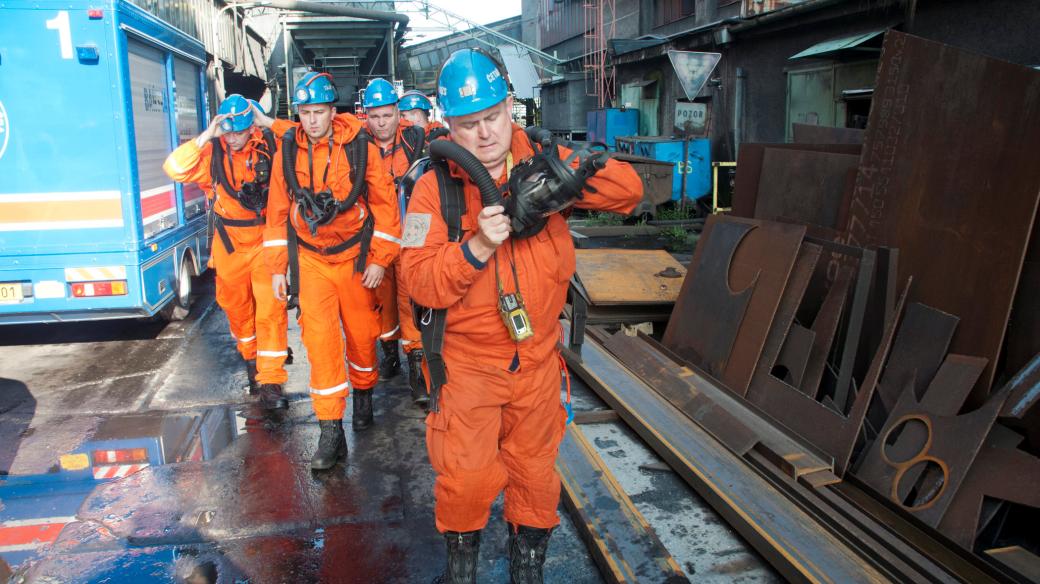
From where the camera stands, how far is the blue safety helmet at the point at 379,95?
5.62m

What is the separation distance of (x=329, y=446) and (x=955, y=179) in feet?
11.7

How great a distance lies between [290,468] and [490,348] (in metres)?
2.10

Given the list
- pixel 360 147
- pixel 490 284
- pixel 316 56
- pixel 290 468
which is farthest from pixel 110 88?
pixel 316 56

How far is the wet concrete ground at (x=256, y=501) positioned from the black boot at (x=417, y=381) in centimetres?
Result: 9

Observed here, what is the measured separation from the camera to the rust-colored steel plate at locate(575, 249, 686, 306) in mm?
6074

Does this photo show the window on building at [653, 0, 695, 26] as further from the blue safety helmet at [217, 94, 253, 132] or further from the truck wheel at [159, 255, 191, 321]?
the blue safety helmet at [217, 94, 253, 132]

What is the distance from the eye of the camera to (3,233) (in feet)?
19.1

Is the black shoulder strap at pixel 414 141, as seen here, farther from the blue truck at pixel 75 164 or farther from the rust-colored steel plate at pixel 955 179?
the rust-colored steel plate at pixel 955 179

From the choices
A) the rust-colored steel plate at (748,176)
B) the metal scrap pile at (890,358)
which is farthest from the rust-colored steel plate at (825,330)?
the rust-colored steel plate at (748,176)

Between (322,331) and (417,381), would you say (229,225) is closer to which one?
(322,331)

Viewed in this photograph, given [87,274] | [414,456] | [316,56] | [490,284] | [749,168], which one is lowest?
[414,456]

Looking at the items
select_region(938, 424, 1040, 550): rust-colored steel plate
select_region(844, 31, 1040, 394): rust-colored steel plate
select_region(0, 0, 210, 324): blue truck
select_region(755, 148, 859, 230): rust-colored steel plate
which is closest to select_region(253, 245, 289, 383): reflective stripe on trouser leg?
select_region(0, 0, 210, 324): blue truck

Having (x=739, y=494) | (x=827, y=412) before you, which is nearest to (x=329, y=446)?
(x=739, y=494)

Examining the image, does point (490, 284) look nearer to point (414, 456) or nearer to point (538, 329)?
point (538, 329)
